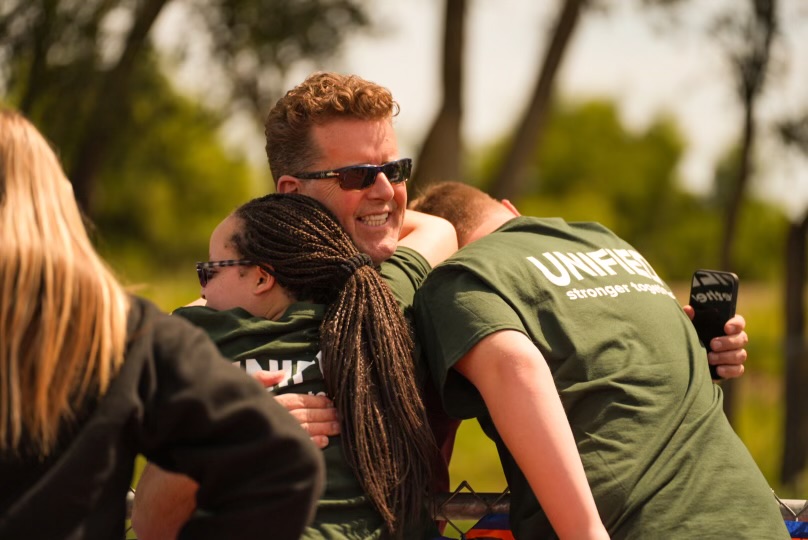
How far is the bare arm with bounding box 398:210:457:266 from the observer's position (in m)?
3.37

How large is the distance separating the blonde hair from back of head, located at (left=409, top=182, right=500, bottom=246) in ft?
6.02

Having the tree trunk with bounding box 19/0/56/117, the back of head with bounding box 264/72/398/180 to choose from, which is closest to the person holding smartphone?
the back of head with bounding box 264/72/398/180

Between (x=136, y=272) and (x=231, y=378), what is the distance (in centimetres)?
2901

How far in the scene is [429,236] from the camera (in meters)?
3.43

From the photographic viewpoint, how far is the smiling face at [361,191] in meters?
3.18

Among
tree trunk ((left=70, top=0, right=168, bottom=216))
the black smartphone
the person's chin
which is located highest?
the person's chin

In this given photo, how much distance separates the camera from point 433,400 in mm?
3023

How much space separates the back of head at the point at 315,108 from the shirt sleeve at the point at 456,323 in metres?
0.63

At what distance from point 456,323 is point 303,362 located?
16.1 inches

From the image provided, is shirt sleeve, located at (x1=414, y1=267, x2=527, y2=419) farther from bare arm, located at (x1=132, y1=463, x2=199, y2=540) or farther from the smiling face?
bare arm, located at (x1=132, y1=463, x2=199, y2=540)

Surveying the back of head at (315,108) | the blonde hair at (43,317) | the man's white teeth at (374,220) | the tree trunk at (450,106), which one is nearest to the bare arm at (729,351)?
the man's white teeth at (374,220)

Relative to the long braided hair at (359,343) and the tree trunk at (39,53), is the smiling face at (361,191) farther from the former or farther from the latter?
the tree trunk at (39,53)

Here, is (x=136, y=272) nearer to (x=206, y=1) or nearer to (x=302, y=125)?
(x=206, y=1)

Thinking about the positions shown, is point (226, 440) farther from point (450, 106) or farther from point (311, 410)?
point (450, 106)
